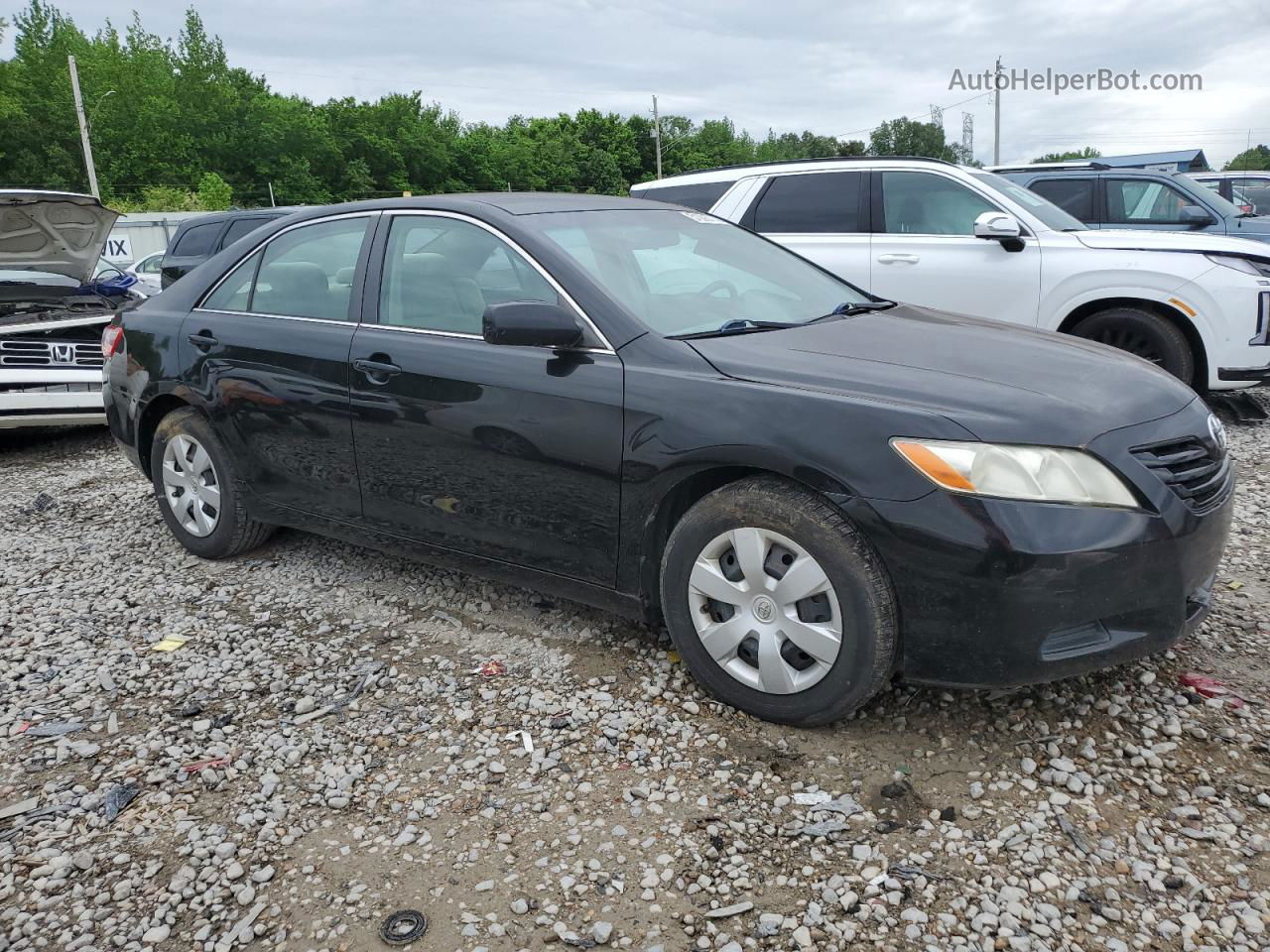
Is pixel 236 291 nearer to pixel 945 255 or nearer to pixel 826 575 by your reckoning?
pixel 826 575

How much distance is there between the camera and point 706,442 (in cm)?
296

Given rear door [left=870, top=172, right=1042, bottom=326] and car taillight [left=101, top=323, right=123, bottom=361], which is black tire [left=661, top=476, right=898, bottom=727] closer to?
car taillight [left=101, top=323, right=123, bottom=361]

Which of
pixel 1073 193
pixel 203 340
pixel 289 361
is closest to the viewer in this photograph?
pixel 289 361

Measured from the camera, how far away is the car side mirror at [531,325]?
3.19 m

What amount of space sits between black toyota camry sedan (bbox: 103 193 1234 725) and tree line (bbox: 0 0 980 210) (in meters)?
47.3

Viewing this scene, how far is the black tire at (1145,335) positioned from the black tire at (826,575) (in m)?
4.58

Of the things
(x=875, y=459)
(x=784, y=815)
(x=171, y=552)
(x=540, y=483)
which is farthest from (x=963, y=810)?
(x=171, y=552)

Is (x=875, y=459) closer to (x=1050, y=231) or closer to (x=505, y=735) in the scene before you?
(x=505, y=735)

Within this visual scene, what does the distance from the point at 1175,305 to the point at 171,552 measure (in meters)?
6.26

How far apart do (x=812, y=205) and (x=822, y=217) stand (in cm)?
13

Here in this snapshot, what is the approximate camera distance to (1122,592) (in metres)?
2.65

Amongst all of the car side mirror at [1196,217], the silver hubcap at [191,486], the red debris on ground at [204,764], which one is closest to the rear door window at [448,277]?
the silver hubcap at [191,486]

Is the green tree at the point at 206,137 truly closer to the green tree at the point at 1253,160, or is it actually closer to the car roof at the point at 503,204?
the car roof at the point at 503,204

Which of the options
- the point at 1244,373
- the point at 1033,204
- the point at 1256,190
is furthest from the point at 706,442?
the point at 1256,190
